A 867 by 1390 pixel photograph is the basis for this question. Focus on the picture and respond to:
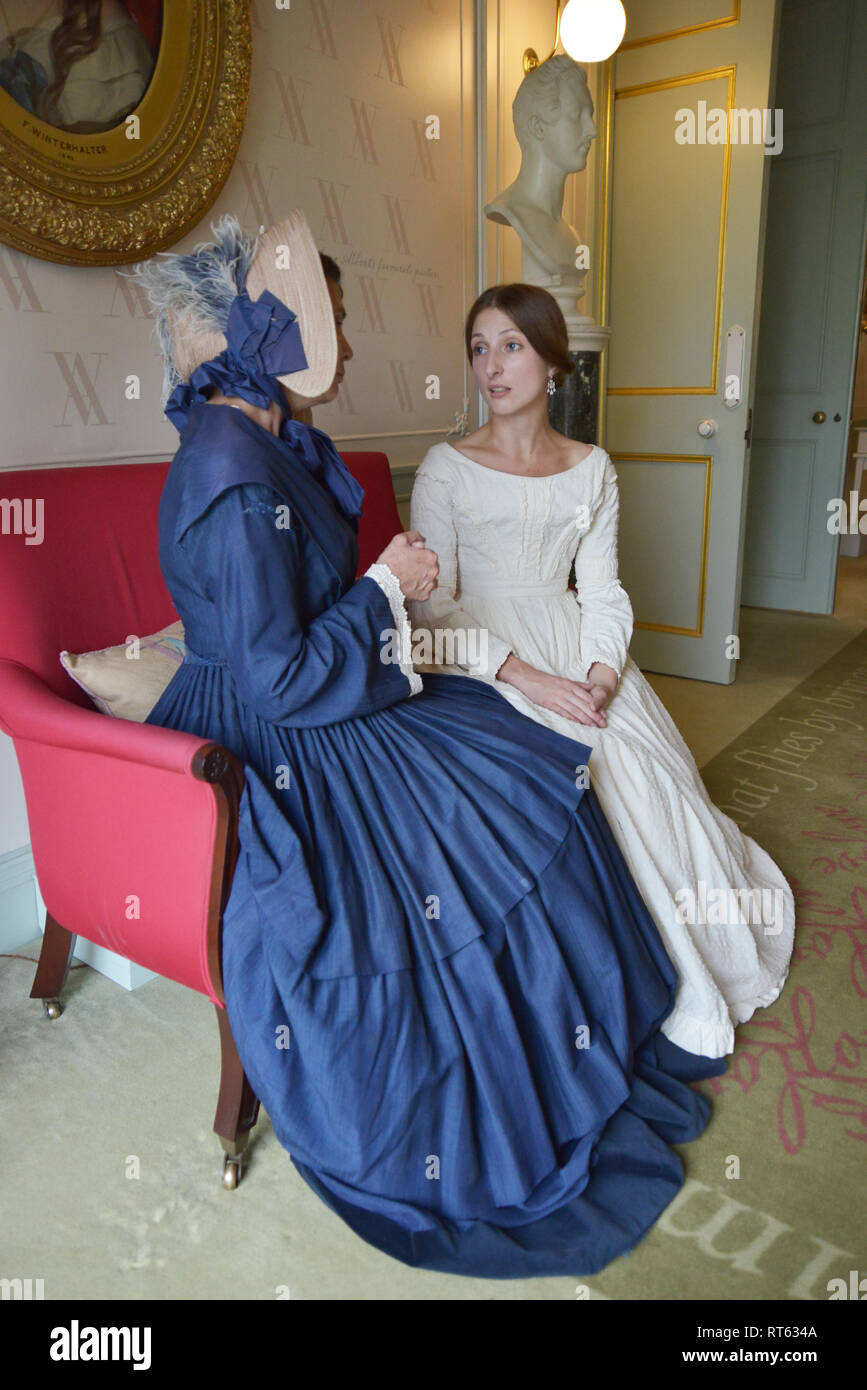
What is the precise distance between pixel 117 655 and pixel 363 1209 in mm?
1014

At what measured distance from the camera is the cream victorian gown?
1867 mm

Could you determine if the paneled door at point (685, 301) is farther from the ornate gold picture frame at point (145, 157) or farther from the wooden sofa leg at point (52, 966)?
the wooden sofa leg at point (52, 966)

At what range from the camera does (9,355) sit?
1.97 metres

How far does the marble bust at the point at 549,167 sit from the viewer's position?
2.85 m

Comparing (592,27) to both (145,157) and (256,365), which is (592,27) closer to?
(145,157)

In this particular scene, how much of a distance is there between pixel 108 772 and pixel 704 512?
296 cm

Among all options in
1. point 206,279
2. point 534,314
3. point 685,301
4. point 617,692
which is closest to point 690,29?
point 685,301

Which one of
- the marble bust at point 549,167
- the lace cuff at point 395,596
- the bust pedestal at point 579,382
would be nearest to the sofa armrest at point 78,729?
the lace cuff at point 395,596

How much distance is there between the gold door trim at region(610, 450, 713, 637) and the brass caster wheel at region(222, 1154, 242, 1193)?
3.05 m

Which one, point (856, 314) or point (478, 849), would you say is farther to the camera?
point (856, 314)

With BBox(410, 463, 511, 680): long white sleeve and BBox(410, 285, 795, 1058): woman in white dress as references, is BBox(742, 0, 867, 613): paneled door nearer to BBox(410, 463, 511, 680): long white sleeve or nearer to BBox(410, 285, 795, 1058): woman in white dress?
BBox(410, 285, 795, 1058): woman in white dress
